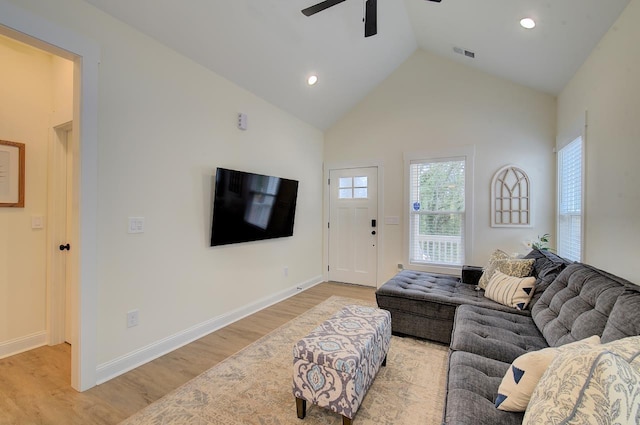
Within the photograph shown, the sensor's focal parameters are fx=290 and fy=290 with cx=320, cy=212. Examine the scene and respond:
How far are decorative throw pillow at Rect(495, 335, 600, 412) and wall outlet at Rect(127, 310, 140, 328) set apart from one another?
251 cm

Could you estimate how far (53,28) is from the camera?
6.10 feet

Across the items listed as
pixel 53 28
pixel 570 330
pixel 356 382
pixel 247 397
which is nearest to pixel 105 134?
pixel 53 28

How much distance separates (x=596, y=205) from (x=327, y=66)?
3.13 metres

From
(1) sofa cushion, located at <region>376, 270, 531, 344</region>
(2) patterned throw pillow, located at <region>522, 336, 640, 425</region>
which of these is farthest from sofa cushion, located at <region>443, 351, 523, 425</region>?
(1) sofa cushion, located at <region>376, 270, 531, 344</region>

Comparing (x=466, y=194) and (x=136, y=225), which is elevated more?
(x=466, y=194)

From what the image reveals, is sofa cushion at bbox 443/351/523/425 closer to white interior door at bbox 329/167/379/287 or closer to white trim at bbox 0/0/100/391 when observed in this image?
white trim at bbox 0/0/100/391

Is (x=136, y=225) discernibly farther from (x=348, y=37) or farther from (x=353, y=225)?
(x=353, y=225)

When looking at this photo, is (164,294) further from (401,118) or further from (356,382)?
(401,118)

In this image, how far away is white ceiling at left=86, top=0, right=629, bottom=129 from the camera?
2.33m

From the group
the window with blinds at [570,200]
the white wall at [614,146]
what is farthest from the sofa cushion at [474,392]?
the window with blinds at [570,200]

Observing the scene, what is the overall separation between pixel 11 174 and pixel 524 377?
3868mm

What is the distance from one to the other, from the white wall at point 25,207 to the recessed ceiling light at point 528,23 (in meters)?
4.33

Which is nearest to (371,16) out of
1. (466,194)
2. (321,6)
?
(321,6)

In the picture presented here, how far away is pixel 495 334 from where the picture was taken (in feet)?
6.43
